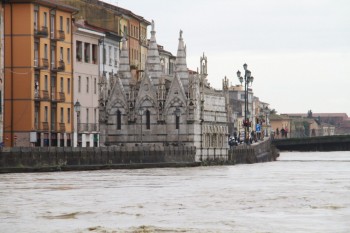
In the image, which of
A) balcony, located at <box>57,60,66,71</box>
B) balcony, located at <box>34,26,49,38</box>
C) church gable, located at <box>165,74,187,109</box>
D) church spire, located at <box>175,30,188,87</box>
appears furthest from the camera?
balcony, located at <box>57,60,66,71</box>

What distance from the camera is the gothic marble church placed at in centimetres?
11256

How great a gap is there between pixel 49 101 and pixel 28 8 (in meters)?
9.11

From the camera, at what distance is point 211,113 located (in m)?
119

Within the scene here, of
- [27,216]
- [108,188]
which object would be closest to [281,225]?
[27,216]

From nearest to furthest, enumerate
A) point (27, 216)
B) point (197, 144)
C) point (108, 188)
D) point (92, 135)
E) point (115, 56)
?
point (27, 216) → point (108, 188) → point (197, 144) → point (92, 135) → point (115, 56)

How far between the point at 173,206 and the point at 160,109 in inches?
2658

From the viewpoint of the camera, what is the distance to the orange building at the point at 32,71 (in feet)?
373

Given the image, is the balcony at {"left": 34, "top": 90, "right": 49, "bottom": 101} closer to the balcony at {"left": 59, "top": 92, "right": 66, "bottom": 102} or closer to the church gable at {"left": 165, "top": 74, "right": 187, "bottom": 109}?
the balcony at {"left": 59, "top": 92, "right": 66, "bottom": 102}

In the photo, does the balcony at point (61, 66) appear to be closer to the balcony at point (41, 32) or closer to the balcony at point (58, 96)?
the balcony at point (58, 96)

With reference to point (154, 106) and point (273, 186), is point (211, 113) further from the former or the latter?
point (273, 186)

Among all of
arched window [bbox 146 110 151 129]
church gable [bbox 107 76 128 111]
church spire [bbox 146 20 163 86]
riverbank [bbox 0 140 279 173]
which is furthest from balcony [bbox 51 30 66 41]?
riverbank [bbox 0 140 279 173]

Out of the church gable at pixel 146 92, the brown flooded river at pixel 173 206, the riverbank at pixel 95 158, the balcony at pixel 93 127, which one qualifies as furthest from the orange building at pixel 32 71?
the brown flooded river at pixel 173 206

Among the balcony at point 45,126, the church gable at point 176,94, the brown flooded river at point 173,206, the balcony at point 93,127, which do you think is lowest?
the brown flooded river at point 173,206

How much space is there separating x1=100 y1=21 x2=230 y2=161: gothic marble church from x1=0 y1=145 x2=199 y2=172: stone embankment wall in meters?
4.68
